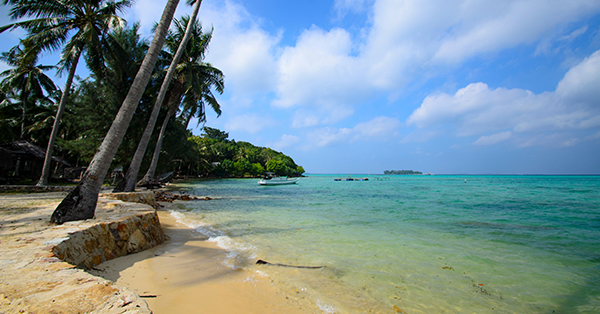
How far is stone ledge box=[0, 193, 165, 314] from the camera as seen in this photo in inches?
76.9

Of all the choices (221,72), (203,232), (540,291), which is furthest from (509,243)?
(221,72)

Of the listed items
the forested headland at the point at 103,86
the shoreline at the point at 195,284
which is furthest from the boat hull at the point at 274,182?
the shoreline at the point at 195,284

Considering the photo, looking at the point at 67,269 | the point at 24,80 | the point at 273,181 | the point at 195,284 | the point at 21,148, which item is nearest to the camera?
the point at 67,269

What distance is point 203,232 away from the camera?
7711 millimetres

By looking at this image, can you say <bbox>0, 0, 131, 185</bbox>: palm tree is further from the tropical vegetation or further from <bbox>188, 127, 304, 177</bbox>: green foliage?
<bbox>188, 127, 304, 177</bbox>: green foliage

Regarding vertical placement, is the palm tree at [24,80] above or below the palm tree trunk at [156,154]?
above

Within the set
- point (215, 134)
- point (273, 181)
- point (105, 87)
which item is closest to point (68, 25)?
point (105, 87)

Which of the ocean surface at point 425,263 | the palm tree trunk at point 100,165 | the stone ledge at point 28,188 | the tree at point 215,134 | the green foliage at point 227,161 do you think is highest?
the tree at point 215,134

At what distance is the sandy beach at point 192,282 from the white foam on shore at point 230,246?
21 centimetres

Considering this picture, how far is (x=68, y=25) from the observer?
13.4 m

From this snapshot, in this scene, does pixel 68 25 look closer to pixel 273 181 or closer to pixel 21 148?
pixel 21 148

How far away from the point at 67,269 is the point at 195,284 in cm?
169

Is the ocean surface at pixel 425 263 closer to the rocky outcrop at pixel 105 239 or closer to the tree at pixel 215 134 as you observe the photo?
the rocky outcrop at pixel 105 239

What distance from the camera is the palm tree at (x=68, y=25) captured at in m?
12.4
